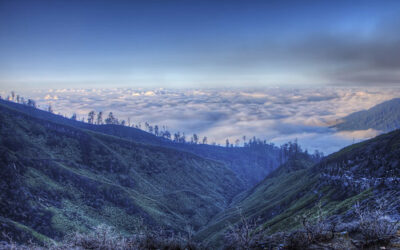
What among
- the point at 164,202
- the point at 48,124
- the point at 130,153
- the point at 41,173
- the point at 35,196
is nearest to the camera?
the point at 35,196

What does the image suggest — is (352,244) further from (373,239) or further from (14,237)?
(14,237)

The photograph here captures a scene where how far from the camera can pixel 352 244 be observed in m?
10.6

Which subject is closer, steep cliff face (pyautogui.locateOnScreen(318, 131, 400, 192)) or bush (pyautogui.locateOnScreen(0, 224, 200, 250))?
bush (pyautogui.locateOnScreen(0, 224, 200, 250))

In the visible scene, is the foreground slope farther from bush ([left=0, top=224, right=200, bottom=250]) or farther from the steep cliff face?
the steep cliff face

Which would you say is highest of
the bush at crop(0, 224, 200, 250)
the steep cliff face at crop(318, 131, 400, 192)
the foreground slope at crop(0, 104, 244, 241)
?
the bush at crop(0, 224, 200, 250)

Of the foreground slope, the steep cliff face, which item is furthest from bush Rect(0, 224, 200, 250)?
the foreground slope

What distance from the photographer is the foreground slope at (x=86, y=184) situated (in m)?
68.8

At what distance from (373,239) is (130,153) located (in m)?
172

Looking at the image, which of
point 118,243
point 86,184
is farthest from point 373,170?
point 86,184

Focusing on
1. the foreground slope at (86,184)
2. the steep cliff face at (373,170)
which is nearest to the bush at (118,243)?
the steep cliff face at (373,170)

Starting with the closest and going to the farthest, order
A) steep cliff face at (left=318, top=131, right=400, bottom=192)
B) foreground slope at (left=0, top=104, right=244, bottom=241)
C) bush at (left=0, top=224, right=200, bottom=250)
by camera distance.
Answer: bush at (left=0, top=224, right=200, bottom=250) < steep cliff face at (left=318, top=131, right=400, bottom=192) < foreground slope at (left=0, top=104, right=244, bottom=241)

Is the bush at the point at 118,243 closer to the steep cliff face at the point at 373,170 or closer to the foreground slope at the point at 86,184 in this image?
the steep cliff face at the point at 373,170

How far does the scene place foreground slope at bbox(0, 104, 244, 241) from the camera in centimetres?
6881

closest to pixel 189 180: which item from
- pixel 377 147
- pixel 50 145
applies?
pixel 50 145
